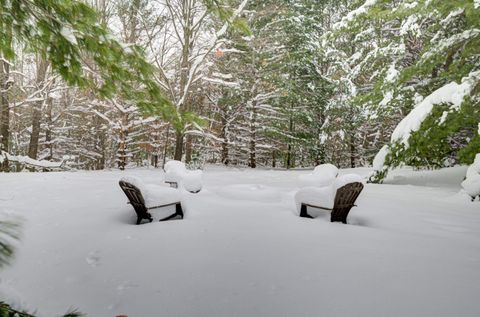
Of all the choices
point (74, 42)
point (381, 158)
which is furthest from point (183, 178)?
point (381, 158)

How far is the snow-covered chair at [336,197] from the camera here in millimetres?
4598

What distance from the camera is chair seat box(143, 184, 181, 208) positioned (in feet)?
15.8

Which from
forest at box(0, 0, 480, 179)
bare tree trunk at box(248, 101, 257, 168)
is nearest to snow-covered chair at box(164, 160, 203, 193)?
forest at box(0, 0, 480, 179)

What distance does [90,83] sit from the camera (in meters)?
3.00

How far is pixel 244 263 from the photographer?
312cm

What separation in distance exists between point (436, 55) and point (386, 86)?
53.4 inches

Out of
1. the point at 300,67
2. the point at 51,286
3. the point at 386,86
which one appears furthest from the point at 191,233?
the point at 300,67

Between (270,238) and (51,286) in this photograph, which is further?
(270,238)

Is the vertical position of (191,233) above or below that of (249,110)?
below

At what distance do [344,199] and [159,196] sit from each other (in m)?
2.99

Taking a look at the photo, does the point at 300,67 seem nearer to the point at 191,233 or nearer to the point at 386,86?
the point at 386,86

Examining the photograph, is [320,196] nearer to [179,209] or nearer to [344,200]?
[344,200]

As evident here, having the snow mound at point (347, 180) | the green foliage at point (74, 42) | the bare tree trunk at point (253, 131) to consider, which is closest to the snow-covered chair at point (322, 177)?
the snow mound at point (347, 180)

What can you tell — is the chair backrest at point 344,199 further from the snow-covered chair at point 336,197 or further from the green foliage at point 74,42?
the green foliage at point 74,42
